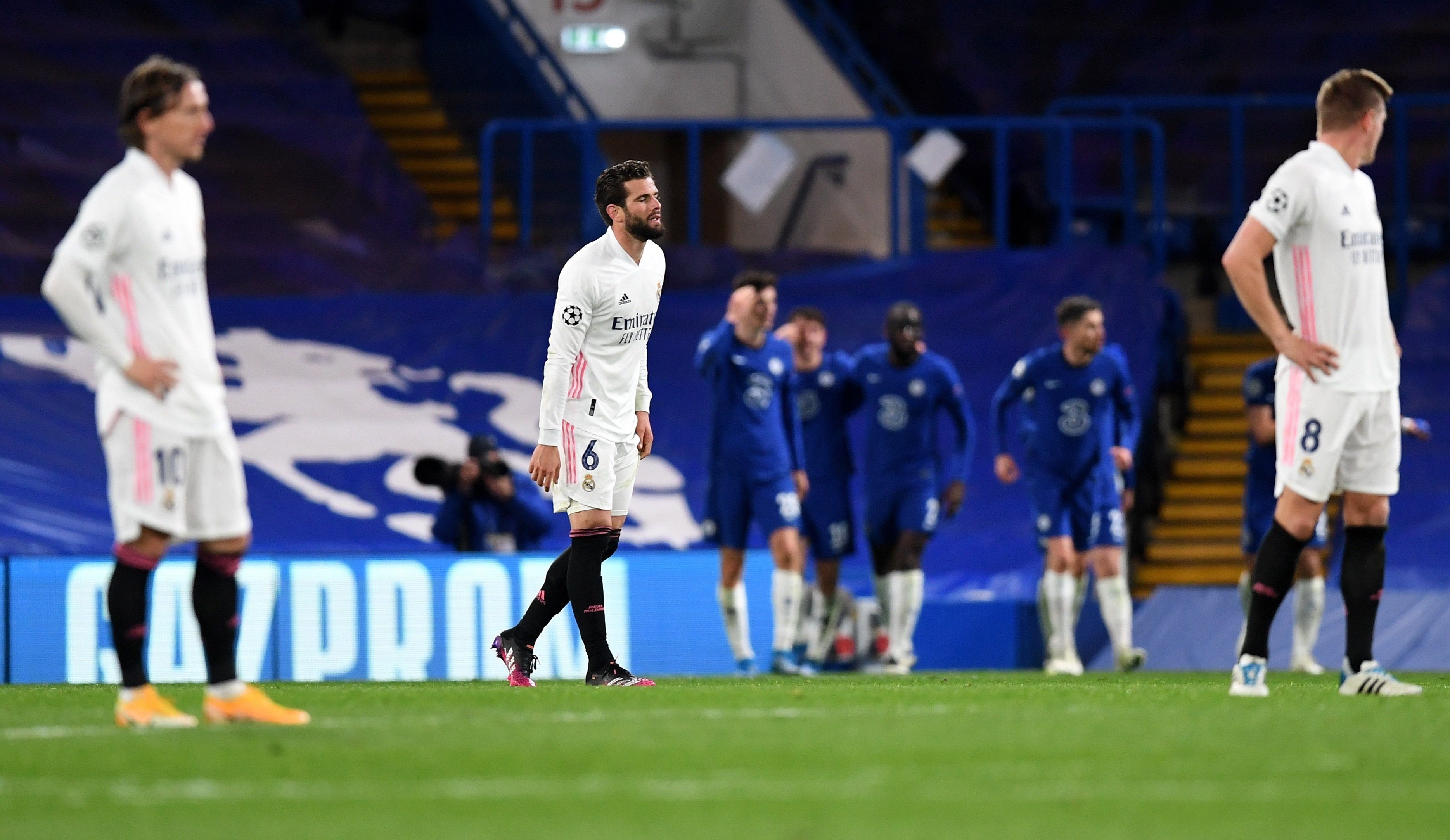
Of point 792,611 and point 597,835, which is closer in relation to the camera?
point 597,835

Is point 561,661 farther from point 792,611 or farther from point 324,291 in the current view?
point 324,291

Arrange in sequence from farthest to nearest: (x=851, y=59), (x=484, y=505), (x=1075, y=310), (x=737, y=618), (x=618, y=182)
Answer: (x=851, y=59) → (x=484, y=505) → (x=1075, y=310) → (x=737, y=618) → (x=618, y=182)

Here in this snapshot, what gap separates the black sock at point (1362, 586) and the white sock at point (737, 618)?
4720 mm

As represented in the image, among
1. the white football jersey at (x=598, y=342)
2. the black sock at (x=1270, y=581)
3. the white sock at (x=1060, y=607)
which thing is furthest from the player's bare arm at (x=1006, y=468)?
the black sock at (x=1270, y=581)

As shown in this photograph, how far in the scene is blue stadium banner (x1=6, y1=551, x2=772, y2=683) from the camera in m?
11.7

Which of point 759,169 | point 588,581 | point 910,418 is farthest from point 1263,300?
point 759,169

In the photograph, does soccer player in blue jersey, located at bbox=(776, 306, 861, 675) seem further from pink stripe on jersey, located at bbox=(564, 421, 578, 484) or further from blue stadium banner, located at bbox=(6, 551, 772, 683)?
pink stripe on jersey, located at bbox=(564, 421, 578, 484)

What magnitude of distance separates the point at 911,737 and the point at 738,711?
3.68 ft

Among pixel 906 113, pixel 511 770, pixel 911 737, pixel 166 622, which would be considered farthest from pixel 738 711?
pixel 906 113

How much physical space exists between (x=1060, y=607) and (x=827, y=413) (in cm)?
189

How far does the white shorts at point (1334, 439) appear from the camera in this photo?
718 centimetres

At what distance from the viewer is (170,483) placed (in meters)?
6.11

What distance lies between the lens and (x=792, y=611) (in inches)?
476

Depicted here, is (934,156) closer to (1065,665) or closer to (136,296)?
(1065,665)
